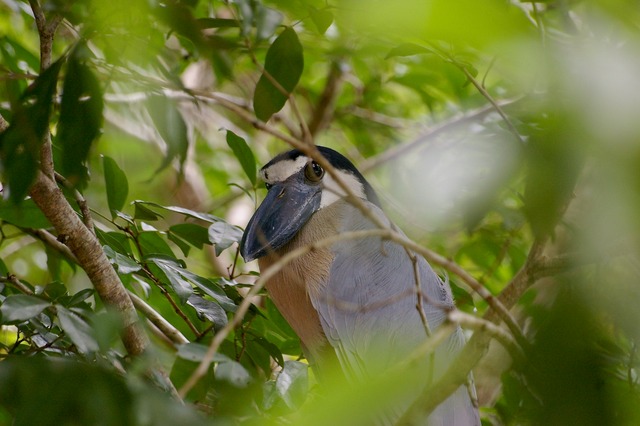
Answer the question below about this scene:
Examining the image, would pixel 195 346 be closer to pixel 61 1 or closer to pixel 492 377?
pixel 61 1

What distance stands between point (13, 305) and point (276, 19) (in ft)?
1.97

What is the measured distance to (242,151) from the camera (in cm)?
157

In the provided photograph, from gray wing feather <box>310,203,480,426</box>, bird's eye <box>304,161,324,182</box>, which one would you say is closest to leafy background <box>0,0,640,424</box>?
gray wing feather <box>310,203,480,426</box>

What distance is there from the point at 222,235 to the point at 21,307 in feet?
1.82

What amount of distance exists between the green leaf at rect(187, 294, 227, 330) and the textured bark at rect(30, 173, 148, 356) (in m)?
0.12

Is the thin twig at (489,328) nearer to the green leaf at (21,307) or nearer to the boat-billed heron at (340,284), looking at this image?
the green leaf at (21,307)

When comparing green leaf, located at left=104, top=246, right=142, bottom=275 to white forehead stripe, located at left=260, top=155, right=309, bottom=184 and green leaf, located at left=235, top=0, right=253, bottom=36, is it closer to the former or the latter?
green leaf, located at left=235, top=0, right=253, bottom=36

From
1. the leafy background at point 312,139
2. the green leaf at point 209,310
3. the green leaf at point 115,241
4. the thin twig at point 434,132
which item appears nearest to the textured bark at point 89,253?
the leafy background at point 312,139

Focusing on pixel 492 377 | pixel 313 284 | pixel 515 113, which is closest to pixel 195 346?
pixel 313 284

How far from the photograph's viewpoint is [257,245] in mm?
1709

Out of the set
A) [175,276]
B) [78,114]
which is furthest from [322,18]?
[175,276]

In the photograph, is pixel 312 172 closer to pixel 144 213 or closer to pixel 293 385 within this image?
pixel 144 213

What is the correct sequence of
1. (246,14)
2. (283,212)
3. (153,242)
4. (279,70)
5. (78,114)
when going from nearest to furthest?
(78,114) → (246,14) → (279,70) → (153,242) → (283,212)

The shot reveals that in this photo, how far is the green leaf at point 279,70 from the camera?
4.14ft
